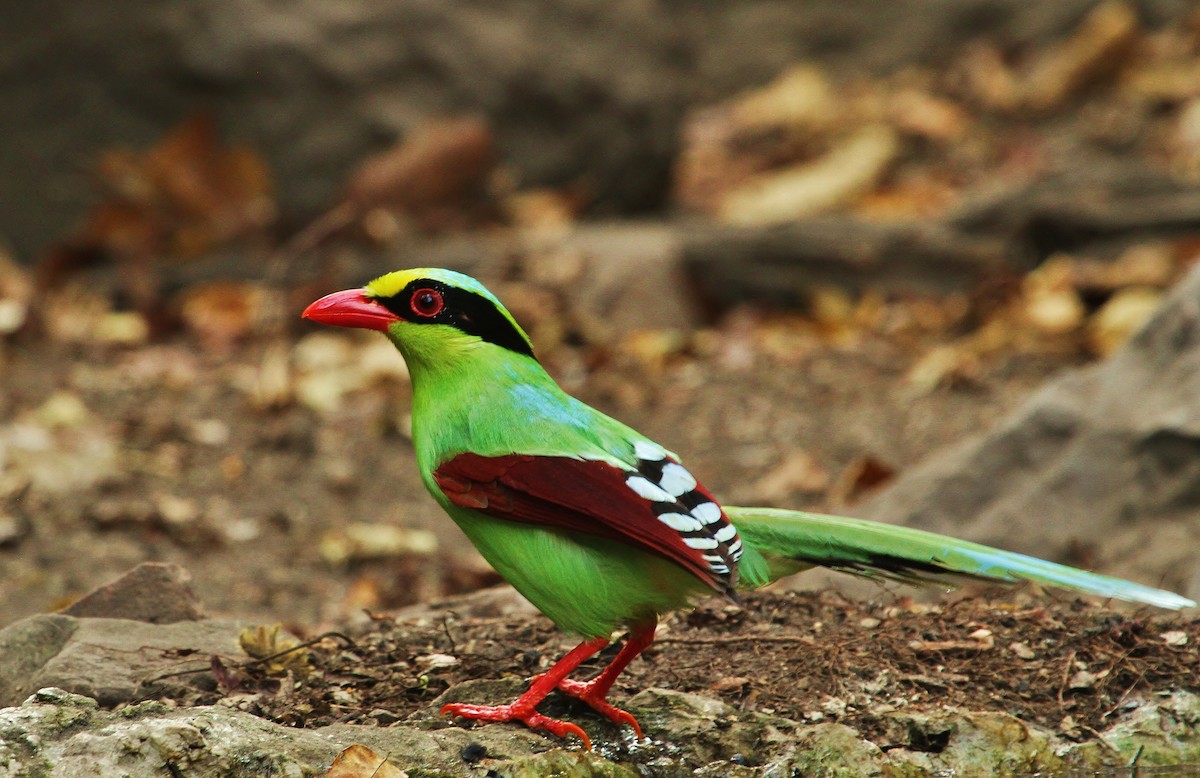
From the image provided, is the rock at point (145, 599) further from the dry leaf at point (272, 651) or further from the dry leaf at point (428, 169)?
the dry leaf at point (428, 169)

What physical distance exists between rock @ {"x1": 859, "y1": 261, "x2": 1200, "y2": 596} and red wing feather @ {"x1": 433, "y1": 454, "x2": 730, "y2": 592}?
6.31 ft

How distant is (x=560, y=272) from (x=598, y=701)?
5.22 m

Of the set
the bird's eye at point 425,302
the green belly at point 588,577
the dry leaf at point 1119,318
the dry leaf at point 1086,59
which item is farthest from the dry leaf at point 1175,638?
the dry leaf at point 1086,59

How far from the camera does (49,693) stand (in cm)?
281

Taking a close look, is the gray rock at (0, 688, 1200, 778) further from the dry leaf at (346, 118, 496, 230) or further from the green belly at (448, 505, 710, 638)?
the dry leaf at (346, 118, 496, 230)

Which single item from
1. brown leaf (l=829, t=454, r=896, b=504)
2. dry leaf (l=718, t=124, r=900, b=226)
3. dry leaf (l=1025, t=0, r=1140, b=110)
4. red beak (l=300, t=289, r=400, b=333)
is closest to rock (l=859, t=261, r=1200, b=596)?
brown leaf (l=829, t=454, r=896, b=504)

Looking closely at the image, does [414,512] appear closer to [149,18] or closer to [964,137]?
[149,18]

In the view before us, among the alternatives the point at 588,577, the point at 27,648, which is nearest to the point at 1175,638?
the point at 588,577

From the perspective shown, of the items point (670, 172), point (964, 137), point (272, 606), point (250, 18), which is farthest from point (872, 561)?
point (964, 137)

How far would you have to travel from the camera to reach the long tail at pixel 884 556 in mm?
3102

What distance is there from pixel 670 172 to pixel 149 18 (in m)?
3.52

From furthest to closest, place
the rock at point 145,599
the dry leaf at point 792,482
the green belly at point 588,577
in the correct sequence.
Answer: the dry leaf at point 792,482
the rock at point 145,599
the green belly at point 588,577

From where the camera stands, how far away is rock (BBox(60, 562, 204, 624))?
376cm

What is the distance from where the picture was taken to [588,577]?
305 cm
